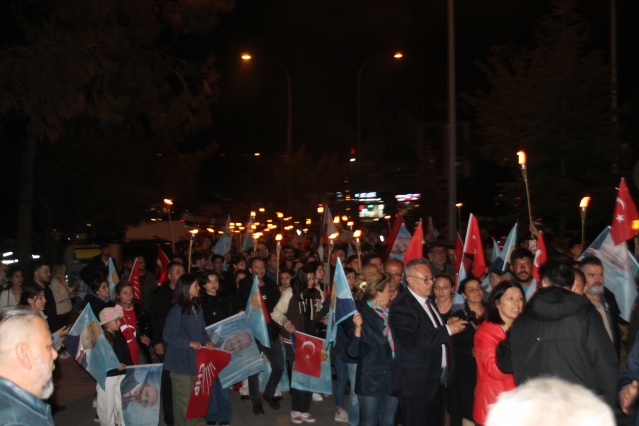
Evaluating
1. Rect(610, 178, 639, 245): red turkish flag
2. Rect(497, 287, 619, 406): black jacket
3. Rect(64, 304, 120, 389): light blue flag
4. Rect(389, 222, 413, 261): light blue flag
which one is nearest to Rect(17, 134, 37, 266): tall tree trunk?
Rect(389, 222, 413, 261): light blue flag

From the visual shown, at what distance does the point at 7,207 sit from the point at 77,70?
1199 centimetres

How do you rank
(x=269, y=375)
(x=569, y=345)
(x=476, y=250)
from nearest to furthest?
1. (x=569, y=345)
2. (x=269, y=375)
3. (x=476, y=250)

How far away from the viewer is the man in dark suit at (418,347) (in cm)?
635

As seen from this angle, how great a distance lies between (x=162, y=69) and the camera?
17.5m

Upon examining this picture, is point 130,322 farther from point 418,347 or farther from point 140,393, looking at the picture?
point 418,347

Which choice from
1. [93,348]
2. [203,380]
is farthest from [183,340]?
[93,348]

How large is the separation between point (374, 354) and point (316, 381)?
2.67 meters

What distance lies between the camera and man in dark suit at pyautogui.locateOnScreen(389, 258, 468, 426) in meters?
6.35

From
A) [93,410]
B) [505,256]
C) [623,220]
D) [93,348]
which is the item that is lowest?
[93,410]

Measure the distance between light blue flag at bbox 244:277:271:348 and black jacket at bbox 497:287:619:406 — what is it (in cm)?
472

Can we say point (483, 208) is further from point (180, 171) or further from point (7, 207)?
point (7, 207)

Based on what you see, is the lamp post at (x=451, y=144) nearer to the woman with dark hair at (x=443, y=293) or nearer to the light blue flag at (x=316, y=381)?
the light blue flag at (x=316, y=381)

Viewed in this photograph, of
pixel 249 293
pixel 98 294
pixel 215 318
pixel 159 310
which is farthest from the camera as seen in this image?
pixel 249 293

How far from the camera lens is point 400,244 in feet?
44.8
